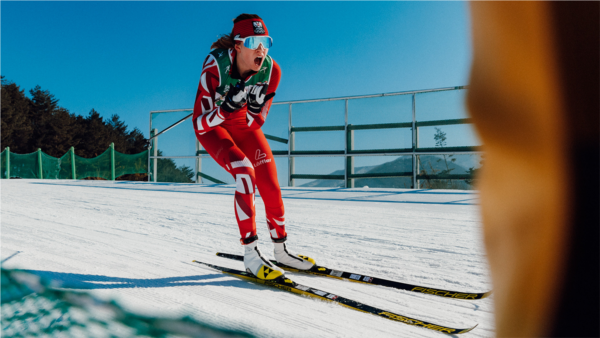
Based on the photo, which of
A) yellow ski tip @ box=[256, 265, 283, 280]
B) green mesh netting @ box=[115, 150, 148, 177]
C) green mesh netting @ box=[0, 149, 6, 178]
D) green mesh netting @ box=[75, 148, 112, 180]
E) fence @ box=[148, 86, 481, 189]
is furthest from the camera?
green mesh netting @ box=[0, 149, 6, 178]

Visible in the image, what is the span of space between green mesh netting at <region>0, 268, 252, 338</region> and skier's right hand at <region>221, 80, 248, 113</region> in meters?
1.05

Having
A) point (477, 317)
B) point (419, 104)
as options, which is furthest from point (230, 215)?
point (419, 104)

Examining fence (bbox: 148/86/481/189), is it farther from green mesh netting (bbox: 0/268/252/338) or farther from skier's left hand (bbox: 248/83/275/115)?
green mesh netting (bbox: 0/268/252/338)

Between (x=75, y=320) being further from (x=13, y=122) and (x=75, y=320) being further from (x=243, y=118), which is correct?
(x=13, y=122)

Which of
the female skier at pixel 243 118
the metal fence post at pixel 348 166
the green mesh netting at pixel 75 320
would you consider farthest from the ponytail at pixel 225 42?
the metal fence post at pixel 348 166

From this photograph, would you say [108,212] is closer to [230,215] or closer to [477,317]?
[230,215]

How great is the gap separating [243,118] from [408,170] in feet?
23.9

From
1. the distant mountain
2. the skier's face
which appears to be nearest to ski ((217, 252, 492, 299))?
the skier's face

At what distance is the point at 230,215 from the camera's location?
3.95 metres

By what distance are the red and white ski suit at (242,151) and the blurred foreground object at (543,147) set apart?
1509 mm

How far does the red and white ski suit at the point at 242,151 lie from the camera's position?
1.87m

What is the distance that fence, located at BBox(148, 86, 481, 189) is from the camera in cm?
854

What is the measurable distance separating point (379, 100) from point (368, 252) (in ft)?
25.7

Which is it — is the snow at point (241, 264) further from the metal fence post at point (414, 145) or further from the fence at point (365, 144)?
the fence at point (365, 144)
